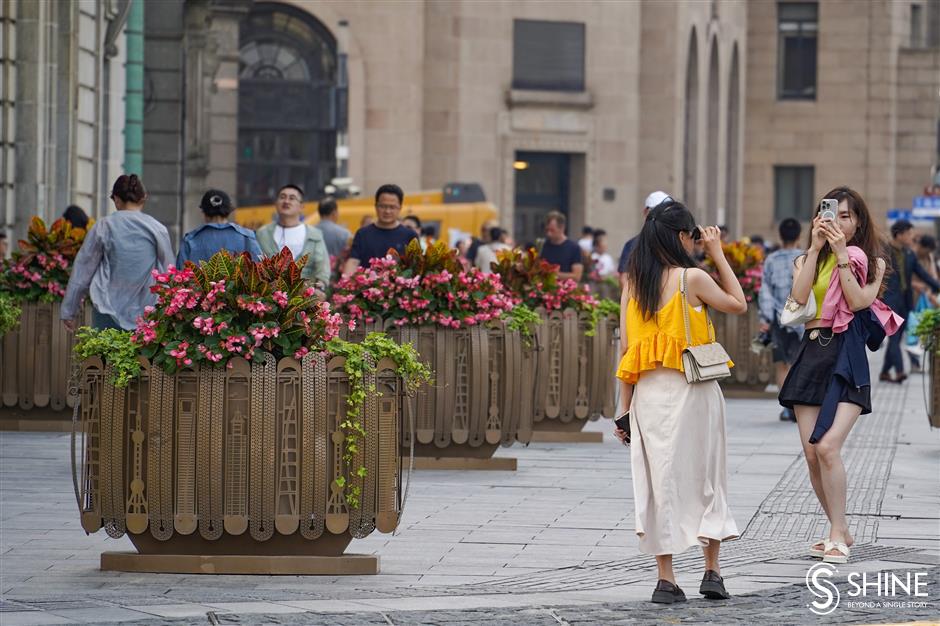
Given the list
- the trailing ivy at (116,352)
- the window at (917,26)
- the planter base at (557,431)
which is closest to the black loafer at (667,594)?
the trailing ivy at (116,352)

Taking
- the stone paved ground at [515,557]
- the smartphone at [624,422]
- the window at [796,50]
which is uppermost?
the window at [796,50]

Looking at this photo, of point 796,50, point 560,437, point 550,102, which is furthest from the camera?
point 796,50

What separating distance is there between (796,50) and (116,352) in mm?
64418

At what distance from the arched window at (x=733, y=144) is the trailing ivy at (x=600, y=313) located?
53.1 m

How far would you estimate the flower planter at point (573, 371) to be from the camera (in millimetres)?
15219

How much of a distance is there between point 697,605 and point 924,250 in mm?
17457

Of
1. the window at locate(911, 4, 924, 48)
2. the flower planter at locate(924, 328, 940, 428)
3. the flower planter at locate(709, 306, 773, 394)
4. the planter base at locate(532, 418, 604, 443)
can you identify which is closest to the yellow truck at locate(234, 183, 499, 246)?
the flower planter at locate(709, 306, 773, 394)

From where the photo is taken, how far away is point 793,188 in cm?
7244

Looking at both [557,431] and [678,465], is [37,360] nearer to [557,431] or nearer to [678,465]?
[557,431]

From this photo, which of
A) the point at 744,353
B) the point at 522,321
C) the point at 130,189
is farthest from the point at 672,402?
the point at 744,353

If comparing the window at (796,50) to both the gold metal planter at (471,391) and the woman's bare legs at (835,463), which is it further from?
the woman's bare legs at (835,463)

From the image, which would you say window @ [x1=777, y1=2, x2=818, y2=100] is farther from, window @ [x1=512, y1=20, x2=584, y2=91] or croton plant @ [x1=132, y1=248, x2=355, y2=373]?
croton plant @ [x1=132, y1=248, x2=355, y2=373]

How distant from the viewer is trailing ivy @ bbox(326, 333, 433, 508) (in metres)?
9.18

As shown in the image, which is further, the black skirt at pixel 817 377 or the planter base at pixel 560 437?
the planter base at pixel 560 437
